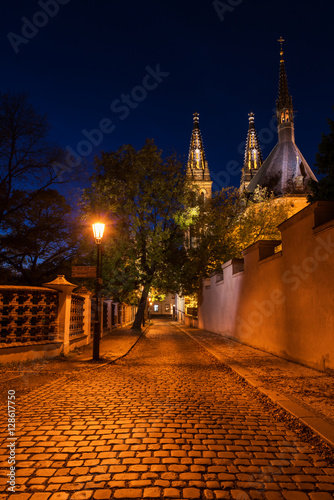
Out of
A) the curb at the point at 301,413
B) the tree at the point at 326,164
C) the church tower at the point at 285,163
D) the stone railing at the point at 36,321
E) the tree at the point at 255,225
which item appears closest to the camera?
the curb at the point at 301,413

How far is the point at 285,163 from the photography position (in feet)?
168

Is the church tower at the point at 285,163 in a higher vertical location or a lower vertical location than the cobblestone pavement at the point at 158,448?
higher

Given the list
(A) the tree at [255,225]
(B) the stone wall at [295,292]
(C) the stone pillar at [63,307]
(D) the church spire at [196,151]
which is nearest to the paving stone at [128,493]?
(B) the stone wall at [295,292]

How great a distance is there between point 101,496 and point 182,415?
2.44m

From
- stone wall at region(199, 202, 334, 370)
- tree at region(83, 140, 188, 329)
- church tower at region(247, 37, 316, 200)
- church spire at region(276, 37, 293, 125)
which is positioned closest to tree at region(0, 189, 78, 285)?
tree at region(83, 140, 188, 329)

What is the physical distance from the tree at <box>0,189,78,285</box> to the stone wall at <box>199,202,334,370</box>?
45.2 feet

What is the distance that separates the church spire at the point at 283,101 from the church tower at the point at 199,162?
18.4 metres

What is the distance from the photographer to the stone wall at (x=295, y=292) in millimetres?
8266

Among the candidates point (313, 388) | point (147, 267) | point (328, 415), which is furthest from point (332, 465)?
point (147, 267)

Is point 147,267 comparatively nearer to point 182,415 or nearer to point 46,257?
point 46,257

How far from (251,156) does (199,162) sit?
1537 centimetres

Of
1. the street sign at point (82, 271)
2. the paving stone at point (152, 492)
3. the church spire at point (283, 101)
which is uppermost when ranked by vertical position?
the church spire at point (283, 101)

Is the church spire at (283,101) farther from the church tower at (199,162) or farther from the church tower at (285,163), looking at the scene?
the church tower at (199,162)

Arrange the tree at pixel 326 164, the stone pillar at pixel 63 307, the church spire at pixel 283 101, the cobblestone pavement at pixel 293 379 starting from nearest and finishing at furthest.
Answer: the cobblestone pavement at pixel 293 379 → the stone pillar at pixel 63 307 → the tree at pixel 326 164 → the church spire at pixel 283 101
